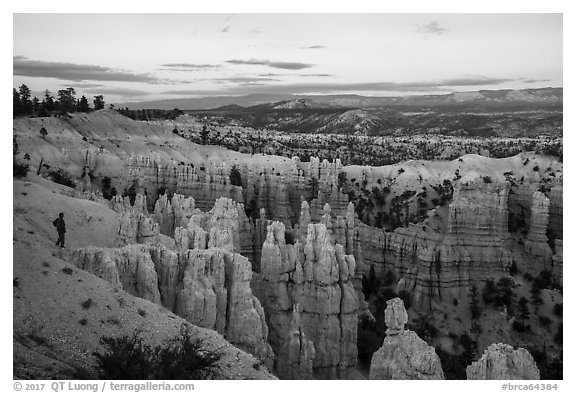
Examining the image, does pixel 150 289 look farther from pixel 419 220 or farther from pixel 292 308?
pixel 419 220

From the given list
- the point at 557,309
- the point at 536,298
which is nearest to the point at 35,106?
→ the point at 536,298

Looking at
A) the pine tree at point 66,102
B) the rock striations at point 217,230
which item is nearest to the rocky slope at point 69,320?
the rock striations at point 217,230

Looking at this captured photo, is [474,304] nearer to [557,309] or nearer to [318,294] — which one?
[557,309]

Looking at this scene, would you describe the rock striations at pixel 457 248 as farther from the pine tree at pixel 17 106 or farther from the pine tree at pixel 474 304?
the pine tree at pixel 17 106

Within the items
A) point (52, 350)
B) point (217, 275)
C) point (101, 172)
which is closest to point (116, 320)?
point (52, 350)

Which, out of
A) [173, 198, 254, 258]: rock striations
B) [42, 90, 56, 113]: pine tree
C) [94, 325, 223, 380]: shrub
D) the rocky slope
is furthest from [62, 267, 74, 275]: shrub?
[42, 90, 56, 113]: pine tree

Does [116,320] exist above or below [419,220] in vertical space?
above
